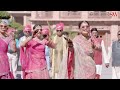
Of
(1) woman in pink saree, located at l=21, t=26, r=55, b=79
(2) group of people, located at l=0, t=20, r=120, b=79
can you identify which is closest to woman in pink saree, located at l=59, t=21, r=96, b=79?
(2) group of people, located at l=0, t=20, r=120, b=79

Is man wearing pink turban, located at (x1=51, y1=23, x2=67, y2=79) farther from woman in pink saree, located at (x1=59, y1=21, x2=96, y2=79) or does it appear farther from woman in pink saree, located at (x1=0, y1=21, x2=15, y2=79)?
woman in pink saree, located at (x1=0, y1=21, x2=15, y2=79)

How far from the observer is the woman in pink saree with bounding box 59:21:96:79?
9250 mm

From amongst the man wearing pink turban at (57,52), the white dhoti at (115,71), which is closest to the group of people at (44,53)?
the man wearing pink turban at (57,52)

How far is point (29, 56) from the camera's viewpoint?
9500mm

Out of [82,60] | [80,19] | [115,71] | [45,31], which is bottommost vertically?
[115,71]

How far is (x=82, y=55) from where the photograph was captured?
9.27m

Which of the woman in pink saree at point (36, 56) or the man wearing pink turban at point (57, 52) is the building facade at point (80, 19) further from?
the woman in pink saree at point (36, 56)

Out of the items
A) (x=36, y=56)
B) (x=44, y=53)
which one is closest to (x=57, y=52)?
(x=44, y=53)

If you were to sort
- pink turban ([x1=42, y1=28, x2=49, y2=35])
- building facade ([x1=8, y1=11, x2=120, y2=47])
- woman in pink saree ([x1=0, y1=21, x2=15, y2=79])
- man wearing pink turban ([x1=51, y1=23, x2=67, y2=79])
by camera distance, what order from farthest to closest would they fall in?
building facade ([x1=8, y1=11, x2=120, y2=47]) → man wearing pink turban ([x1=51, y1=23, x2=67, y2=79]) → pink turban ([x1=42, y1=28, x2=49, y2=35]) → woman in pink saree ([x1=0, y1=21, x2=15, y2=79])

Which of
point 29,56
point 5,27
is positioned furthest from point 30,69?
point 5,27

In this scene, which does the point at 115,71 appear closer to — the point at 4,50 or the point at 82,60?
the point at 82,60

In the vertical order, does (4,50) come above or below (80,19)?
below

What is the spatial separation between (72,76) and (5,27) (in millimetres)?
1349
